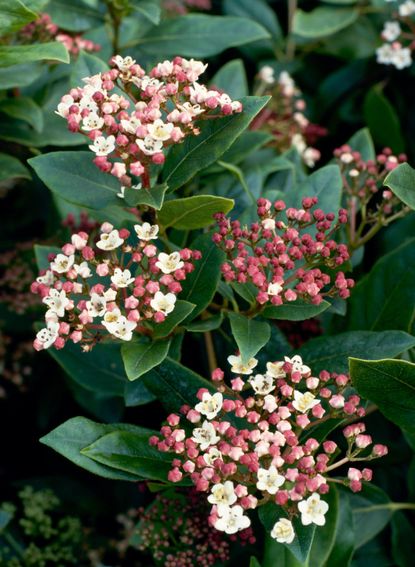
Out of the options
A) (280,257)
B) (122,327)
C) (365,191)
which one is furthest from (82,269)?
(365,191)

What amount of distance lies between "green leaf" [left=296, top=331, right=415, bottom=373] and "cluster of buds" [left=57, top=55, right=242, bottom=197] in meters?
0.50

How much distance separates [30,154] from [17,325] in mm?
497

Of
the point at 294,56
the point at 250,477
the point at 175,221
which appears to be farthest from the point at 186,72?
the point at 294,56

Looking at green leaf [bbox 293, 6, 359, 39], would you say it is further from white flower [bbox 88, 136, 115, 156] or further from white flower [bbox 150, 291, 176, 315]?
white flower [bbox 150, 291, 176, 315]

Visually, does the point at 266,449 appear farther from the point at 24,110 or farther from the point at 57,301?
the point at 24,110

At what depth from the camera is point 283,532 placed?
1333mm

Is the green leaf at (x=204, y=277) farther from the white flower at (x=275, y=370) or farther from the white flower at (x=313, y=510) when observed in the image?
the white flower at (x=313, y=510)

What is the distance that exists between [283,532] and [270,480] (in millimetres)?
92

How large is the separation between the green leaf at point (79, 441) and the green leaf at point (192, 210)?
1.39 ft

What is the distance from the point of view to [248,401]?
56.2 inches

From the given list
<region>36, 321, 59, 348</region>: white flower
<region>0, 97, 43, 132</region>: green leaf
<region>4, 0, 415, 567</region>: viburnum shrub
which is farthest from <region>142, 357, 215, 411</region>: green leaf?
<region>0, 97, 43, 132</region>: green leaf

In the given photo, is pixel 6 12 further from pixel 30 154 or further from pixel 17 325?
pixel 17 325

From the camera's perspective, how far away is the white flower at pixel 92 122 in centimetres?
144

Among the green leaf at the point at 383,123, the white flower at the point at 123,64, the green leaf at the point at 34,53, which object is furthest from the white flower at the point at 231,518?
the green leaf at the point at 383,123
